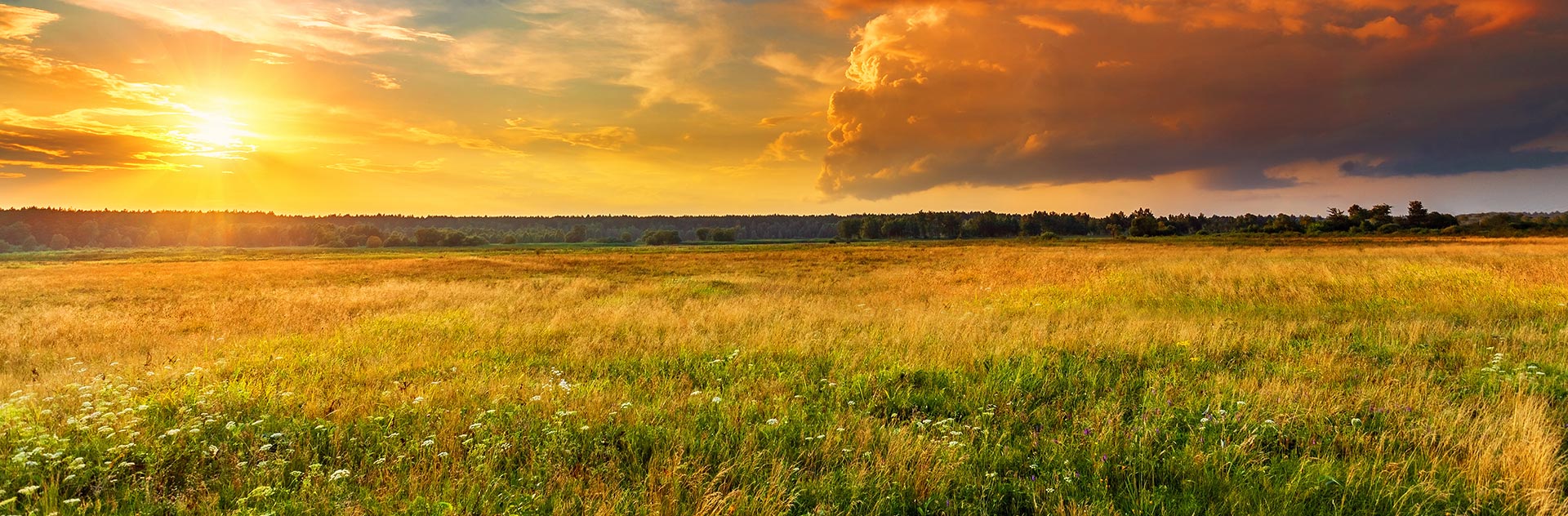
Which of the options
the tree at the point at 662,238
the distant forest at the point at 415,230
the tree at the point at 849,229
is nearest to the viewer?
the distant forest at the point at 415,230

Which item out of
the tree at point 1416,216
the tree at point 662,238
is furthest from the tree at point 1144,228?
the tree at point 662,238

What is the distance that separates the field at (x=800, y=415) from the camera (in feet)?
14.1

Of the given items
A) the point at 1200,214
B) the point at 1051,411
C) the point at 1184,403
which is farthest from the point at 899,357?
the point at 1200,214

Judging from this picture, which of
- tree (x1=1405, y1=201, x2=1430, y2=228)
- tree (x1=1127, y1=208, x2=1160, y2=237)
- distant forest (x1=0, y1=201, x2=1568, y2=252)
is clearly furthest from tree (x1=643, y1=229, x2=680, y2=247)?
tree (x1=1405, y1=201, x2=1430, y2=228)

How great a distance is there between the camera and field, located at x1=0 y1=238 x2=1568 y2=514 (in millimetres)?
4285

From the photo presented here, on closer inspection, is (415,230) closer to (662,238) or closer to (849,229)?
(662,238)

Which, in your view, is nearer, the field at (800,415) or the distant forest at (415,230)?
the field at (800,415)

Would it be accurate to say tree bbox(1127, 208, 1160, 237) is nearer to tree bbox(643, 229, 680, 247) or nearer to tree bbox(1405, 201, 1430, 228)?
tree bbox(1405, 201, 1430, 228)

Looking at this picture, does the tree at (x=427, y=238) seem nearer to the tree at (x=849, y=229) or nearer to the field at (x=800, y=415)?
the tree at (x=849, y=229)

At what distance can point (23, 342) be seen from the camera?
11930 millimetres

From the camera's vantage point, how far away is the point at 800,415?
5945 mm

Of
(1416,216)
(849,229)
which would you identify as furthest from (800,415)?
(849,229)

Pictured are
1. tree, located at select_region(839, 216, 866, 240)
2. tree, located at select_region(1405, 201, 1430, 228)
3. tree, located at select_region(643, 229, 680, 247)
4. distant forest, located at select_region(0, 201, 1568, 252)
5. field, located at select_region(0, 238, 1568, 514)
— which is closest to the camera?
field, located at select_region(0, 238, 1568, 514)

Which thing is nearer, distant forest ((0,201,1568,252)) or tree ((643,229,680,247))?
distant forest ((0,201,1568,252))
